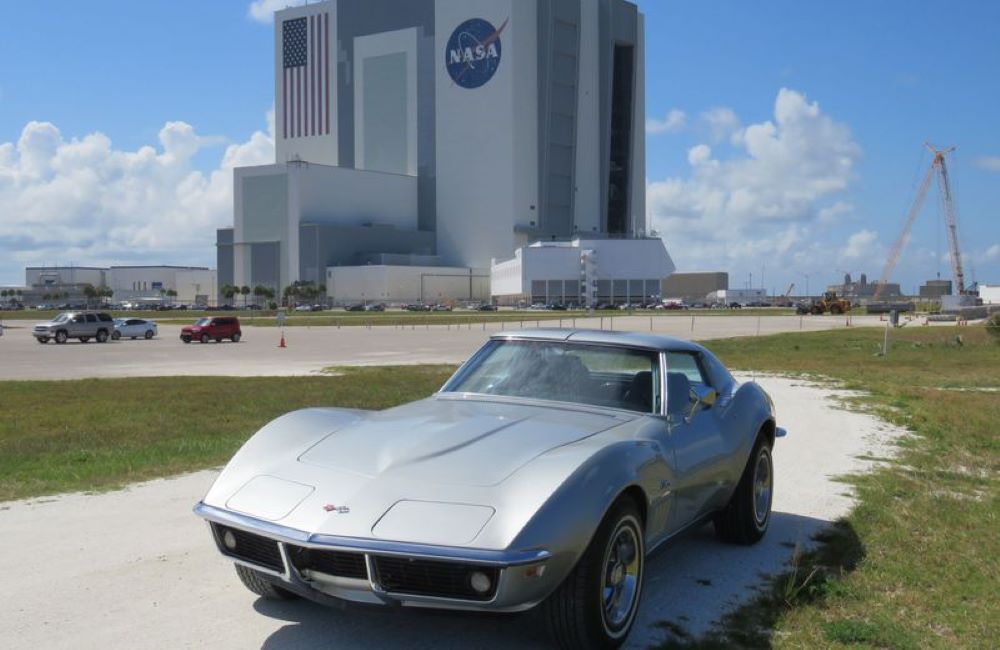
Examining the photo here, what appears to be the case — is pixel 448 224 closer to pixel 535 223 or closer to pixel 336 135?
pixel 535 223

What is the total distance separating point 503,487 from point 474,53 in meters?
130

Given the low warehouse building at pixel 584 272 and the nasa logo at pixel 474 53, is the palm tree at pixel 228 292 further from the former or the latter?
the nasa logo at pixel 474 53

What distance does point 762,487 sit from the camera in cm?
727

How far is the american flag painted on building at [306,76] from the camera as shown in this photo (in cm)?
14938

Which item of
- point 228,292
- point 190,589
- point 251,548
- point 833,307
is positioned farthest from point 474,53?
point 251,548

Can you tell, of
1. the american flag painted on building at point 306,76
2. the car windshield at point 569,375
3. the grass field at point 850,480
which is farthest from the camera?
the american flag painted on building at point 306,76

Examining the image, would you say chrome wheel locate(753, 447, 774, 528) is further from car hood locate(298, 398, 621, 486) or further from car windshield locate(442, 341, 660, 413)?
car hood locate(298, 398, 621, 486)

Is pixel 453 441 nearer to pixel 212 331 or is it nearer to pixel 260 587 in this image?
pixel 260 587

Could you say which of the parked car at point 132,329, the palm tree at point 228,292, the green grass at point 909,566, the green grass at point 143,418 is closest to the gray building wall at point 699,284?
the palm tree at point 228,292

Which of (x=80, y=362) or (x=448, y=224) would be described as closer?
(x=80, y=362)

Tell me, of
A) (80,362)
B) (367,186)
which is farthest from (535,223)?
(80,362)

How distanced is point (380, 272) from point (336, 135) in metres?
31.7

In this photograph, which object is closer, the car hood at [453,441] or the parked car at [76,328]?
the car hood at [453,441]

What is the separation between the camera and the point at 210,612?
510cm
